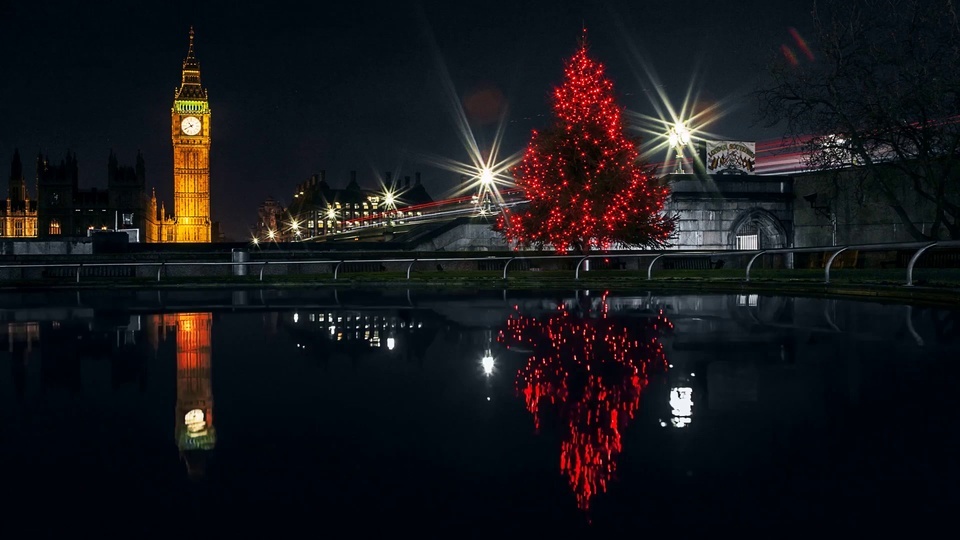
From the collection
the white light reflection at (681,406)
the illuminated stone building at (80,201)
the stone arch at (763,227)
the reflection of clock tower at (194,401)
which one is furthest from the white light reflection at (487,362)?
the illuminated stone building at (80,201)

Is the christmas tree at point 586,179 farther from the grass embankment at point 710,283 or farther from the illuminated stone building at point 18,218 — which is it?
the illuminated stone building at point 18,218

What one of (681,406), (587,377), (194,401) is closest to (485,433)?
(681,406)

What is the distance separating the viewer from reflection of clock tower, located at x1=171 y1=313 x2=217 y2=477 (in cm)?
419

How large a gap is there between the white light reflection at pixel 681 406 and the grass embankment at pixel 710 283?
9799 mm

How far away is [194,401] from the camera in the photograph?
561cm

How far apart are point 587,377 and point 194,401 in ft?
9.47

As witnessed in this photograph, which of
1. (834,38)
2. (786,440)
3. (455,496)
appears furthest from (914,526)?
(834,38)

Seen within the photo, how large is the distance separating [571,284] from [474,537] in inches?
780

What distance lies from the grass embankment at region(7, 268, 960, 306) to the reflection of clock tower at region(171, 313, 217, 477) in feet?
38.0

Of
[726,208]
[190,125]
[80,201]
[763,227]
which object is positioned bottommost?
[763,227]

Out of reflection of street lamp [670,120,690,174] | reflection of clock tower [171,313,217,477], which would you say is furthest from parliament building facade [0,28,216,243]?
reflection of clock tower [171,313,217,477]

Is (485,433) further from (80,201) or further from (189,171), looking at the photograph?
(189,171)

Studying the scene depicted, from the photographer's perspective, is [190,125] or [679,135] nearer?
[679,135]

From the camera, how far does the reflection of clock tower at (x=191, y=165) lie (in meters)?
168
